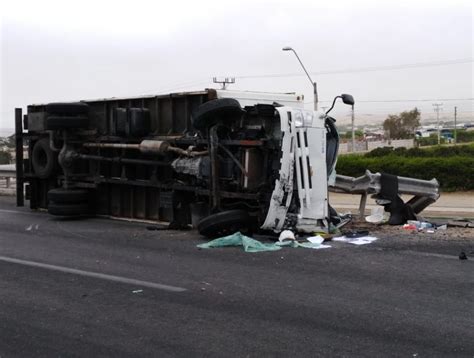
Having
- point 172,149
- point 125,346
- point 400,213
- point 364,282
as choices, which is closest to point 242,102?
point 172,149

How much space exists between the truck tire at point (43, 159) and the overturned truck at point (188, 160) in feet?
0.07

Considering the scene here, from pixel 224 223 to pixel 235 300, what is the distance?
367 centimetres

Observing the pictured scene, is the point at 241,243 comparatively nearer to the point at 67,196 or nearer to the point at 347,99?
the point at 347,99

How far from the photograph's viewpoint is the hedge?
2461 centimetres

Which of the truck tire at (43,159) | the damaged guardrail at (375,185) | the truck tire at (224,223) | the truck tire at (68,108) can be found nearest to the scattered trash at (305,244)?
the truck tire at (224,223)

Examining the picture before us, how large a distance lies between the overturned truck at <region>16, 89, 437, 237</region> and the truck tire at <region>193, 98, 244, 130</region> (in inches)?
0.7

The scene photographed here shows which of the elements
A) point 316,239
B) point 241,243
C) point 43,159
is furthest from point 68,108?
point 316,239

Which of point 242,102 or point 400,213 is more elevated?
point 242,102

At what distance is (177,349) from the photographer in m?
4.66

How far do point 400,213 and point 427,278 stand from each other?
4674 millimetres

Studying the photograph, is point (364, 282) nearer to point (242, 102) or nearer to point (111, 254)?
point (111, 254)

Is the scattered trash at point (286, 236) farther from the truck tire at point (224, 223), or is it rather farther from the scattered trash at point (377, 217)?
the scattered trash at point (377, 217)

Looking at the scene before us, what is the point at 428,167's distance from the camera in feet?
84.2

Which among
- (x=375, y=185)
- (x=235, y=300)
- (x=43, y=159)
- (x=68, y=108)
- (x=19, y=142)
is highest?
(x=68, y=108)
